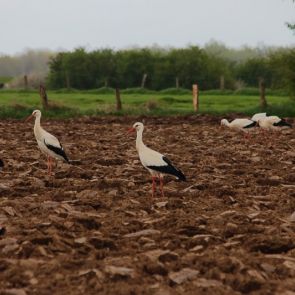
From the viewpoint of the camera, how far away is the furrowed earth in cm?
656

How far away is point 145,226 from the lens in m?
8.80

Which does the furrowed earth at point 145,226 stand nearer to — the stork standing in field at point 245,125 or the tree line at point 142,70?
the stork standing in field at point 245,125

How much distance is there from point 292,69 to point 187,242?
3011 cm

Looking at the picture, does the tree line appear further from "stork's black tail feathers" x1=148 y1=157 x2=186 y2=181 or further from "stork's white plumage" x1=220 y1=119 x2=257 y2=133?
"stork's black tail feathers" x1=148 y1=157 x2=186 y2=181

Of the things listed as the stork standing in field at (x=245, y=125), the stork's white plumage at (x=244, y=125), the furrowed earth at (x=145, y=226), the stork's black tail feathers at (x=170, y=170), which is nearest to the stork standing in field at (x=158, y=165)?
the stork's black tail feathers at (x=170, y=170)

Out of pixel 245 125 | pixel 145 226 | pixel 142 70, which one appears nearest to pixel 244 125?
pixel 245 125

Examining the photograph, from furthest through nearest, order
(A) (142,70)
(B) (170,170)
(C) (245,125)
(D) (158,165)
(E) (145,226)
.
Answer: (A) (142,70) < (C) (245,125) < (D) (158,165) < (B) (170,170) < (E) (145,226)

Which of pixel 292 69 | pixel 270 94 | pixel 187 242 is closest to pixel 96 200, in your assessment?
pixel 187 242

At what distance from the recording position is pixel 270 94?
210 feet

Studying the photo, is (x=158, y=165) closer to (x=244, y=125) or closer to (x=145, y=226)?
(x=145, y=226)

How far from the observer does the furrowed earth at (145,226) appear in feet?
21.5

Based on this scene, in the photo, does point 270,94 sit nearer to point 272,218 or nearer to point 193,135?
point 193,135

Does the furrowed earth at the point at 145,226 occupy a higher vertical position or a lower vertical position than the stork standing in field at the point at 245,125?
higher

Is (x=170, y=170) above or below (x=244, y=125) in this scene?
above
